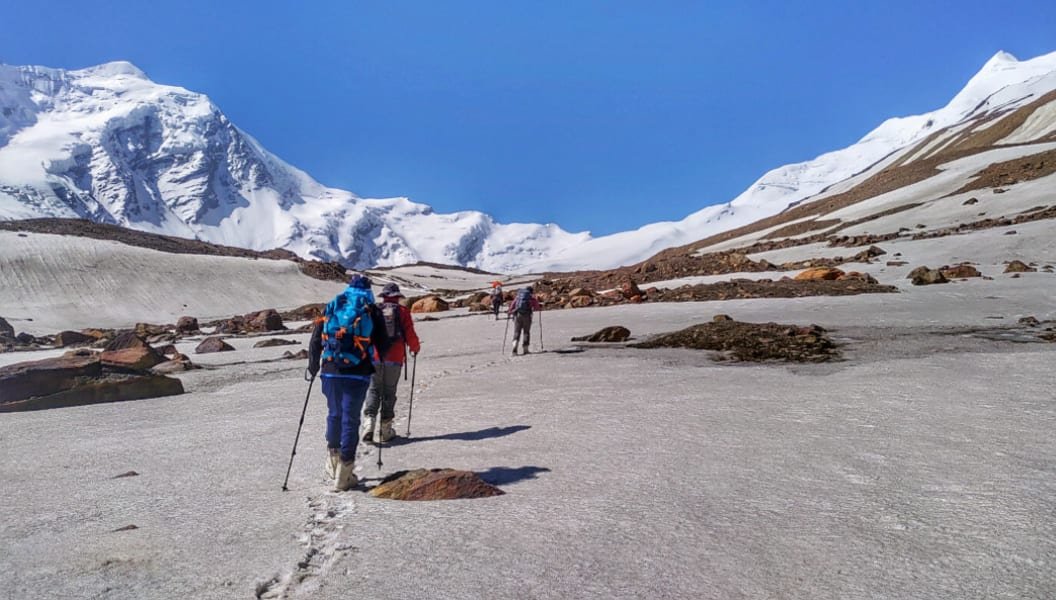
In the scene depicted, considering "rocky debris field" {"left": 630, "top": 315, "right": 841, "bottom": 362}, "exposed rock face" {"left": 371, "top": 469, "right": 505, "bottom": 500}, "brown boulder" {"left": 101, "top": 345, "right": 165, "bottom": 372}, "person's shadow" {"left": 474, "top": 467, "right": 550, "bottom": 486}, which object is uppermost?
"brown boulder" {"left": 101, "top": 345, "right": 165, "bottom": 372}

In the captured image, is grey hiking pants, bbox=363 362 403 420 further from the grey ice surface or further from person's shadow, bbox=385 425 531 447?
the grey ice surface

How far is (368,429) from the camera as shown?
8.06 m

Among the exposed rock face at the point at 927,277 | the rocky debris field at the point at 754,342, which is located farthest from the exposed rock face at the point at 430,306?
the exposed rock face at the point at 927,277

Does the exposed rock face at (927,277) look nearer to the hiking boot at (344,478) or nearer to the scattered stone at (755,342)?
the scattered stone at (755,342)

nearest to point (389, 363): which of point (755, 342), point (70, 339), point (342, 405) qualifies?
point (342, 405)

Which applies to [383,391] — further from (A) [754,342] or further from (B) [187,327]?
(B) [187,327]

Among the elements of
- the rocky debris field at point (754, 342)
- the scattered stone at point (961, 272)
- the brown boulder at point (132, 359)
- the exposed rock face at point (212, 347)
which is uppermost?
the scattered stone at point (961, 272)

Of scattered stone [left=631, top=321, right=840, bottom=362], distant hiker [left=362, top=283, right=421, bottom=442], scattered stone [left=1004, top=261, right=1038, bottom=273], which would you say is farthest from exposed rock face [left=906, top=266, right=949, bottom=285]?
distant hiker [left=362, top=283, right=421, bottom=442]

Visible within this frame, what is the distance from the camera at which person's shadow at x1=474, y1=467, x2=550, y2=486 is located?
6074mm

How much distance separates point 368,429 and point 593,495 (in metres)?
3.49

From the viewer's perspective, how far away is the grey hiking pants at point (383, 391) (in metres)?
7.91

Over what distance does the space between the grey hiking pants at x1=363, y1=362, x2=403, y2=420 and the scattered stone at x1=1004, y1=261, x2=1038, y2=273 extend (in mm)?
26244

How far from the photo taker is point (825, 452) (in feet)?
21.4

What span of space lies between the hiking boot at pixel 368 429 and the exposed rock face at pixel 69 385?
6.15 meters
